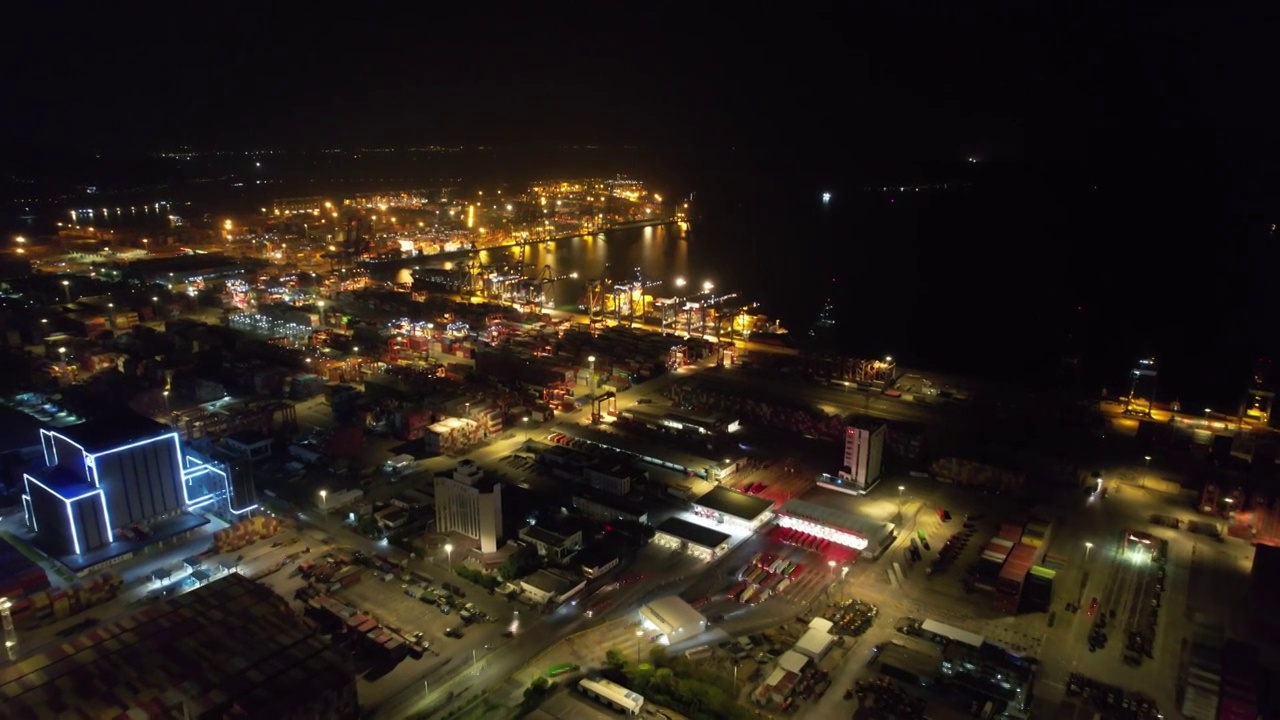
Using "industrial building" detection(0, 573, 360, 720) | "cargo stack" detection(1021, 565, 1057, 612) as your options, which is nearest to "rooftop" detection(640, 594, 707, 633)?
"industrial building" detection(0, 573, 360, 720)

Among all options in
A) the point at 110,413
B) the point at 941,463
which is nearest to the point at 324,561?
the point at 110,413

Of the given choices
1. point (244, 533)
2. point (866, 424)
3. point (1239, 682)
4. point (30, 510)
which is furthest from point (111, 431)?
point (1239, 682)

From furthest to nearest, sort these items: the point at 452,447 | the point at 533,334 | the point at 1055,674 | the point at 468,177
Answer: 1. the point at 468,177
2. the point at 533,334
3. the point at 452,447
4. the point at 1055,674

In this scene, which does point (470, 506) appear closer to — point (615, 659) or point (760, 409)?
point (615, 659)

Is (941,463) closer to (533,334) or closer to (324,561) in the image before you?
(324,561)

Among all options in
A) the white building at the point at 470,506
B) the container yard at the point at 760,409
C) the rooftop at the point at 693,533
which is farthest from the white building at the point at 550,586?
the container yard at the point at 760,409
